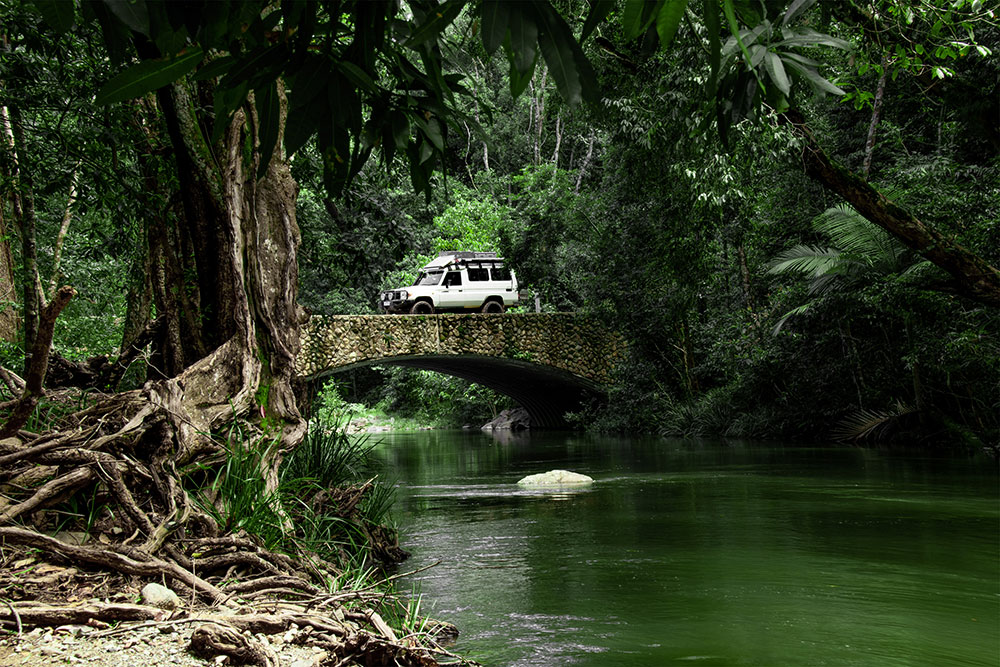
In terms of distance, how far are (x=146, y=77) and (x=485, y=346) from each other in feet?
66.4

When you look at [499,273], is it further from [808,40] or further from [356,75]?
[356,75]

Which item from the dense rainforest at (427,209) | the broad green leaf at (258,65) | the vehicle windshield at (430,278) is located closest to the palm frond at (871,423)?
the dense rainforest at (427,209)

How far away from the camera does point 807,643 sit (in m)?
3.83

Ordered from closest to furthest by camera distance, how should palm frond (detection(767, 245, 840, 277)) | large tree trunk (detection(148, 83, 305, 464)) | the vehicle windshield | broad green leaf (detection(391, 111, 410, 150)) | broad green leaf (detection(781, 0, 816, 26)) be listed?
1. broad green leaf (detection(391, 111, 410, 150))
2. broad green leaf (detection(781, 0, 816, 26))
3. large tree trunk (detection(148, 83, 305, 464))
4. palm frond (detection(767, 245, 840, 277))
5. the vehicle windshield

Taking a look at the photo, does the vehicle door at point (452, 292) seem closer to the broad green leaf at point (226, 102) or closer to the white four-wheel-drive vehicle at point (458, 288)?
the white four-wheel-drive vehicle at point (458, 288)

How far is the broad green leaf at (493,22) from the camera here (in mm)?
1303

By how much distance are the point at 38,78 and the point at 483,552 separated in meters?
4.41

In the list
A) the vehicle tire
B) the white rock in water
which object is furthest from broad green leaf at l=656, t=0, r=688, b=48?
the vehicle tire

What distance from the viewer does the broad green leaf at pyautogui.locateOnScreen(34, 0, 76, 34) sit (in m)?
1.30

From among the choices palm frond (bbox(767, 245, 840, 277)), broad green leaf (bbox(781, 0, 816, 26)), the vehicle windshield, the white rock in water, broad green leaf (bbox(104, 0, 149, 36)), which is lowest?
the white rock in water

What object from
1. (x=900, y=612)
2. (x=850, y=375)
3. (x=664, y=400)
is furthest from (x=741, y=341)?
(x=900, y=612)

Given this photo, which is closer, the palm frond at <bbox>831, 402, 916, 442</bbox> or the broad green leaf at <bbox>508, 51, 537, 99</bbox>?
the broad green leaf at <bbox>508, 51, 537, 99</bbox>

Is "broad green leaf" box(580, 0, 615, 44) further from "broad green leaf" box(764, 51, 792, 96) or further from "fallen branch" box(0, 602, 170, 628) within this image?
"fallen branch" box(0, 602, 170, 628)

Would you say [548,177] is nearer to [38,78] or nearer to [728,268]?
[728,268]
